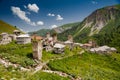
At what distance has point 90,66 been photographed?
6644 cm

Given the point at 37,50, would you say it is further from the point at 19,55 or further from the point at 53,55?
the point at 53,55

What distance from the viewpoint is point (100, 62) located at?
75.9 m

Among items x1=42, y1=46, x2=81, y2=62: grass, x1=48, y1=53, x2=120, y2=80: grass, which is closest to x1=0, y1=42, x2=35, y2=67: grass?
x1=42, y1=46, x2=81, y2=62: grass

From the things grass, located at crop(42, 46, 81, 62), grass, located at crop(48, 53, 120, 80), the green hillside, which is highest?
the green hillside

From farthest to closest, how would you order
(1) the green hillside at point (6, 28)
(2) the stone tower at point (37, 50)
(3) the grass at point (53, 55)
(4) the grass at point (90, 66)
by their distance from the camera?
1. (1) the green hillside at point (6, 28)
2. (3) the grass at point (53, 55)
3. (2) the stone tower at point (37, 50)
4. (4) the grass at point (90, 66)

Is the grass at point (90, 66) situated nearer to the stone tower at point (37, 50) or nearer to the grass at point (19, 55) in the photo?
the stone tower at point (37, 50)

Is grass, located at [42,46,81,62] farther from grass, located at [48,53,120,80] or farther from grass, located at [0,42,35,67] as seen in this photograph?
grass, located at [0,42,35,67]

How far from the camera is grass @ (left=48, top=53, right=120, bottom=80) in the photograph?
187ft

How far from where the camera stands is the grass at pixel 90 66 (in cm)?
5692

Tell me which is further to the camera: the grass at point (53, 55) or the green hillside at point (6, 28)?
the green hillside at point (6, 28)

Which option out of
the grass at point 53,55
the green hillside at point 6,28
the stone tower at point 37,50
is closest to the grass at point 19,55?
the stone tower at point 37,50

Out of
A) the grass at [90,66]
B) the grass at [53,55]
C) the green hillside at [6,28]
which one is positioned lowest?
the grass at [90,66]

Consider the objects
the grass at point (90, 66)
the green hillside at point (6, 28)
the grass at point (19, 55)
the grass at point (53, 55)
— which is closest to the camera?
the grass at point (19, 55)

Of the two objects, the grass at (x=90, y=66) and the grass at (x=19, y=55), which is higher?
the grass at (x=19, y=55)
